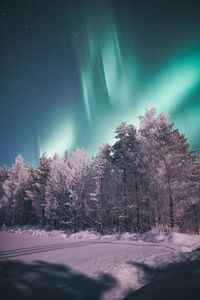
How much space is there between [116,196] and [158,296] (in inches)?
857

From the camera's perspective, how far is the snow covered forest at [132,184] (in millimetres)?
18875

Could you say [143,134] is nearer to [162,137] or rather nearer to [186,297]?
[162,137]

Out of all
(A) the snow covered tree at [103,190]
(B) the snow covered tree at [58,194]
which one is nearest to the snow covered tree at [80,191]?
(A) the snow covered tree at [103,190]

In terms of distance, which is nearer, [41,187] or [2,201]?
[41,187]

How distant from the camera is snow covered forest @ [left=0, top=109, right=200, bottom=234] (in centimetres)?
1888

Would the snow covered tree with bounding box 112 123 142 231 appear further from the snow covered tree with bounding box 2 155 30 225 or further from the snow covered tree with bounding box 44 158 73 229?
the snow covered tree with bounding box 2 155 30 225

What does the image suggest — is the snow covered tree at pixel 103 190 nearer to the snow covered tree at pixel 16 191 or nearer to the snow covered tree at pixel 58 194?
the snow covered tree at pixel 58 194

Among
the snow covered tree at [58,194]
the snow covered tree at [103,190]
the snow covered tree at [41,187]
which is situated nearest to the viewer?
the snow covered tree at [103,190]

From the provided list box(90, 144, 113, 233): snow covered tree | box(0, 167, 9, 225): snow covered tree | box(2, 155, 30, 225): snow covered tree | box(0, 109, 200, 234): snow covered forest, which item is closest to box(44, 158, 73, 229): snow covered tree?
box(0, 109, 200, 234): snow covered forest

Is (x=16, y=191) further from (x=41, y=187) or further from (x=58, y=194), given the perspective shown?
(x=58, y=194)

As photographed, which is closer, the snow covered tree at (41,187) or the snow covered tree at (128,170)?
the snow covered tree at (128,170)

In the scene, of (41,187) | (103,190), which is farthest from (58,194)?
(103,190)

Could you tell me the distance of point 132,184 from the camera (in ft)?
81.1

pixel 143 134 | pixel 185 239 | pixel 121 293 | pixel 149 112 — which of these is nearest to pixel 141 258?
pixel 121 293
